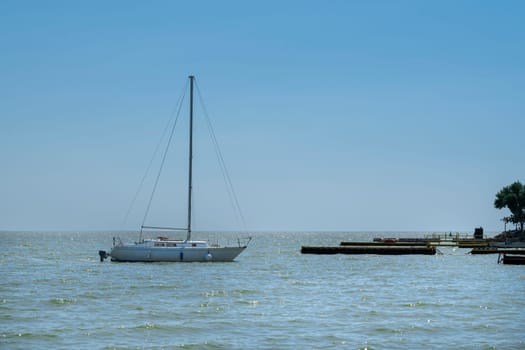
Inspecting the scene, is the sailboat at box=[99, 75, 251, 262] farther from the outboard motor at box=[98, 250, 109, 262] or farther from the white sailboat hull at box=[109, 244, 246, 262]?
the outboard motor at box=[98, 250, 109, 262]

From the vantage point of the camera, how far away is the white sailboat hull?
76750 millimetres

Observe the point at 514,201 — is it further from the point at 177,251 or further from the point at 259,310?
the point at 259,310

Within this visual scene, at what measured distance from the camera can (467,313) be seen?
38875mm

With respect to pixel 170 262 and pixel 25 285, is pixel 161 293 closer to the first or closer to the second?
pixel 25 285

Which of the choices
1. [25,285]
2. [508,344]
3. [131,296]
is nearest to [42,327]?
[131,296]

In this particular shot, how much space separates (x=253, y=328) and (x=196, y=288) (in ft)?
67.3

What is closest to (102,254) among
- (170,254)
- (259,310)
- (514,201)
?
(170,254)

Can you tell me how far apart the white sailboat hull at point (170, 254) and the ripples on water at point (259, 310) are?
7956 mm

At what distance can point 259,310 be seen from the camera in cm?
4009

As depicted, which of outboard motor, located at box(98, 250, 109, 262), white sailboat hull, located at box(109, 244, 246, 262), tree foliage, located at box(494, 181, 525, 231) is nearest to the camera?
white sailboat hull, located at box(109, 244, 246, 262)

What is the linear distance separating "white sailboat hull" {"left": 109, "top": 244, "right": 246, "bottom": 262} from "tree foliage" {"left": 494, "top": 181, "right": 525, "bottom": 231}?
10111 centimetres

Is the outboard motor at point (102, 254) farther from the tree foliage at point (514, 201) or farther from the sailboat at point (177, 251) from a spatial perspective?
the tree foliage at point (514, 201)

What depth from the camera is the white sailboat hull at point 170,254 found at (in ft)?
252

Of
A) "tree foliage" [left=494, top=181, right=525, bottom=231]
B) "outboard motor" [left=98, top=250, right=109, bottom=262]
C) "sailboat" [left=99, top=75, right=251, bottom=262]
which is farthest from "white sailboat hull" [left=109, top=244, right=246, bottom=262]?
"tree foliage" [left=494, top=181, right=525, bottom=231]
